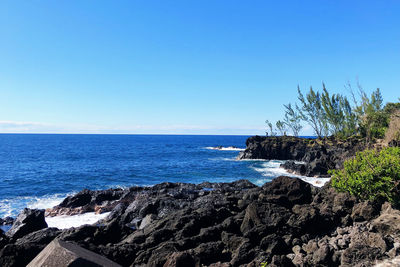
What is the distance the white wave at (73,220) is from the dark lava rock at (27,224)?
12.7ft

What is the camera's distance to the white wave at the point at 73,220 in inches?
853

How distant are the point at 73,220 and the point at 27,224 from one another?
591 cm

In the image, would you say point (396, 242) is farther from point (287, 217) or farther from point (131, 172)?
point (131, 172)

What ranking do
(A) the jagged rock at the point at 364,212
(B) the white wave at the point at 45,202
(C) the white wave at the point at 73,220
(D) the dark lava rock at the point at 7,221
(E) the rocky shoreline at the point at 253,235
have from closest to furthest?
1. (E) the rocky shoreline at the point at 253,235
2. (A) the jagged rock at the point at 364,212
3. (C) the white wave at the point at 73,220
4. (D) the dark lava rock at the point at 7,221
5. (B) the white wave at the point at 45,202

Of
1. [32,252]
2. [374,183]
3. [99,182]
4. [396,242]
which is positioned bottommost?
[99,182]

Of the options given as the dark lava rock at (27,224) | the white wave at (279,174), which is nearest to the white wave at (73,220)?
the dark lava rock at (27,224)

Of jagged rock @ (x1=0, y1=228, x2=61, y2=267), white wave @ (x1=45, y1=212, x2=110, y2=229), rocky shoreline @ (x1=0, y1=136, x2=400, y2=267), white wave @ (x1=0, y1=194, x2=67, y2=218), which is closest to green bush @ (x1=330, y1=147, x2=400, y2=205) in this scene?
rocky shoreline @ (x1=0, y1=136, x2=400, y2=267)

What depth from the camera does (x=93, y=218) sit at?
23.0 metres

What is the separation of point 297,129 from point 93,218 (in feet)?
259

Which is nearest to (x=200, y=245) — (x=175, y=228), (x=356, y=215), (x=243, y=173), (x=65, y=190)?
(x=175, y=228)

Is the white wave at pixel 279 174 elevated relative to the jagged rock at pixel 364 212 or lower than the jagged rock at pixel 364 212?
lower

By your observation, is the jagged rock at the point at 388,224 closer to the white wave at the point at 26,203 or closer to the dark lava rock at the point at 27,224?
the dark lava rock at the point at 27,224

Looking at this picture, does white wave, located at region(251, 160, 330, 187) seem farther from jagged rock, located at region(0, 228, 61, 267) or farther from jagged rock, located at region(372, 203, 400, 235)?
jagged rock, located at region(0, 228, 61, 267)

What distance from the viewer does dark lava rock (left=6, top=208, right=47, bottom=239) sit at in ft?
54.9
